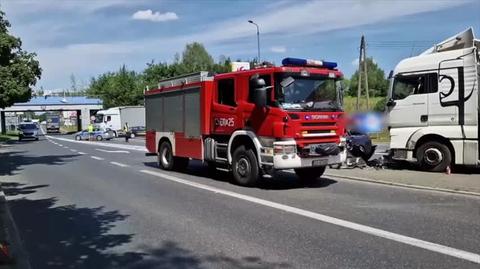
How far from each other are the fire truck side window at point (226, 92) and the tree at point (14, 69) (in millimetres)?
14618

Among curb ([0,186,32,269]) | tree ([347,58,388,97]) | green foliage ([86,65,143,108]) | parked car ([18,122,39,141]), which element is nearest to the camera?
curb ([0,186,32,269])

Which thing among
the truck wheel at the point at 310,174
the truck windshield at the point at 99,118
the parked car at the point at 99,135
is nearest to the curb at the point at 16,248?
the truck wheel at the point at 310,174

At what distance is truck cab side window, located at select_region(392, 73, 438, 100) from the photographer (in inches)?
578

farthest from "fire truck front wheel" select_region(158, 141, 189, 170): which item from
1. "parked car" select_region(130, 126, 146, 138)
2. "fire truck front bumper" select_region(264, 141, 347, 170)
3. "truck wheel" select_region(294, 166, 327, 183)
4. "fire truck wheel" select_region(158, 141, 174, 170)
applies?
"parked car" select_region(130, 126, 146, 138)

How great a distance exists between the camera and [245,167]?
42.7 ft

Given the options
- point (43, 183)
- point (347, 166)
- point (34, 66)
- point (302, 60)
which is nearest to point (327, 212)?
point (302, 60)

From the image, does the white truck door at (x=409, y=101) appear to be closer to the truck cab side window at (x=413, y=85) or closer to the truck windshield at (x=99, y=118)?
the truck cab side window at (x=413, y=85)

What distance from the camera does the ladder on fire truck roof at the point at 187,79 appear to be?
14.7m

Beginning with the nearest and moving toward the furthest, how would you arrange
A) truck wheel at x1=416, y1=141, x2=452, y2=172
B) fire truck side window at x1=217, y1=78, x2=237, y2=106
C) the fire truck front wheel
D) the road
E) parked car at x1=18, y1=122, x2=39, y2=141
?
1. the road
2. fire truck side window at x1=217, y1=78, x2=237, y2=106
3. truck wheel at x1=416, y1=141, x2=452, y2=172
4. the fire truck front wheel
5. parked car at x1=18, y1=122, x2=39, y2=141

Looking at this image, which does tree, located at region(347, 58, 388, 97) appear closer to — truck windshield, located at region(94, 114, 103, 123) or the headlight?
truck windshield, located at region(94, 114, 103, 123)

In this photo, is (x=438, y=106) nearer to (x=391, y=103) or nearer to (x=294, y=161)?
(x=391, y=103)

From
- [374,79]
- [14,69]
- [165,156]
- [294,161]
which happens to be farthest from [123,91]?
[294,161]

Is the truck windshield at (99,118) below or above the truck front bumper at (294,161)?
above

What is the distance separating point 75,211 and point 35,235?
77.9 inches
